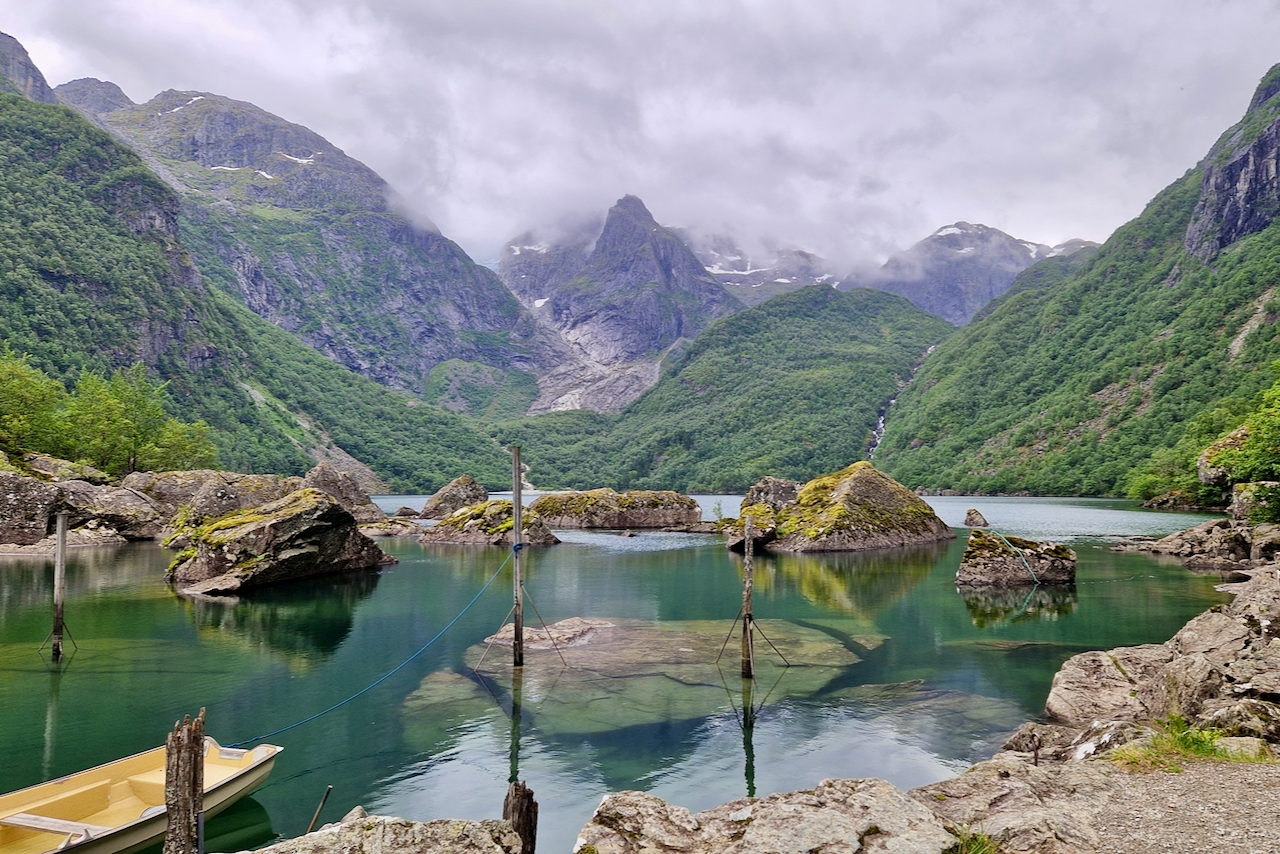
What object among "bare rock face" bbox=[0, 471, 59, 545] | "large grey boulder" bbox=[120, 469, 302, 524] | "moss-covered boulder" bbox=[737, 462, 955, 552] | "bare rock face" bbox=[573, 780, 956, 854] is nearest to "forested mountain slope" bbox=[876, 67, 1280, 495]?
"moss-covered boulder" bbox=[737, 462, 955, 552]

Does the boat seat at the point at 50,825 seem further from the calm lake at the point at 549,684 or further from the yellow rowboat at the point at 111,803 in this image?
the calm lake at the point at 549,684

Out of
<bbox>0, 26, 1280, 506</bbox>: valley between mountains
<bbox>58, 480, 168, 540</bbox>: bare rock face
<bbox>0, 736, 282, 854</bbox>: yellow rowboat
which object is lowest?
<bbox>0, 736, 282, 854</bbox>: yellow rowboat

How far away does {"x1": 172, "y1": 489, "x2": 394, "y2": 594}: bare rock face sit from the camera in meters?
33.1

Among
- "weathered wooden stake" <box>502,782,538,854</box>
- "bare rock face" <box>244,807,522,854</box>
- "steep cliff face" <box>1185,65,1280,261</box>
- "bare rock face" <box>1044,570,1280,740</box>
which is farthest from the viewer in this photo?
"steep cliff face" <box>1185,65,1280,261</box>

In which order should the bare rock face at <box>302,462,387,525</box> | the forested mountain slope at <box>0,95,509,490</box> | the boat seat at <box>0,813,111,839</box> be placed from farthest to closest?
the forested mountain slope at <box>0,95,509,490</box> → the bare rock face at <box>302,462,387,525</box> → the boat seat at <box>0,813,111,839</box>

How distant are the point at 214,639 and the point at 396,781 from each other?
47.9ft

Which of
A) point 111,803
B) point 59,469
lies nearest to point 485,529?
point 59,469

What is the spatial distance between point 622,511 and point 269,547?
4394 cm

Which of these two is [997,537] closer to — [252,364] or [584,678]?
[584,678]

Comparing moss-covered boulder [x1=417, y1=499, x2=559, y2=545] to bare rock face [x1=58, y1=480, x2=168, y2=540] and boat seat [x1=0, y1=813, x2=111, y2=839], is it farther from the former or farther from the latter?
boat seat [x1=0, y1=813, x2=111, y2=839]

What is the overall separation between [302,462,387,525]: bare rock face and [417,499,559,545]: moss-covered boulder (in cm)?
811

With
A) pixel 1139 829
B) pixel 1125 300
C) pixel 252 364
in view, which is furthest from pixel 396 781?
pixel 1125 300

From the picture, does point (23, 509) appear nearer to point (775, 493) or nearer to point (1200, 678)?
point (775, 493)

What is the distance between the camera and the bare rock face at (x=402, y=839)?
642 centimetres
